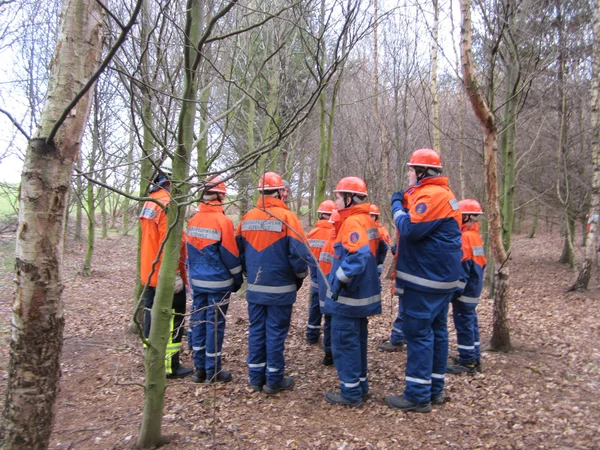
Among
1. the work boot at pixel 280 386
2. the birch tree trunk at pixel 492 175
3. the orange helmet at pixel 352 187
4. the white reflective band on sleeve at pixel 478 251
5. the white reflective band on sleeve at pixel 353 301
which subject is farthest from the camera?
the white reflective band on sleeve at pixel 478 251

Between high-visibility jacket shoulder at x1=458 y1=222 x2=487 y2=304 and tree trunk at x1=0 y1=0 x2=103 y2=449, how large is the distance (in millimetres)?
4374

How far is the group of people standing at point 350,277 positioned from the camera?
13.1ft

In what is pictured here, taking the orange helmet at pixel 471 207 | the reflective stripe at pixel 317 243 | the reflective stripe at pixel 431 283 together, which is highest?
the orange helmet at pixel 471 207

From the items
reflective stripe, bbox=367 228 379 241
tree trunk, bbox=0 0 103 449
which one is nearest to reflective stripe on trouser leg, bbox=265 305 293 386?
reflective stripe, bbox=367 228 379 241

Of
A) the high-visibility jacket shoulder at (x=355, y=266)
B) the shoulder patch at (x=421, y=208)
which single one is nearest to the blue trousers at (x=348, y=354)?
the high-visibility jacket shoulder at (x=355, y=266)

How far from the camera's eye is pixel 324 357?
5336 mm

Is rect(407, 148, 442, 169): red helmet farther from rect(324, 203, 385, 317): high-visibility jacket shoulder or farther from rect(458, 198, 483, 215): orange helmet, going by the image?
rect(458, 198, 483, 215): orange helmet

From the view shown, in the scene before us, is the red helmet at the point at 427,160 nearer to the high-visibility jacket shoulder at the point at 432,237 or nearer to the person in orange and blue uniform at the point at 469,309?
the high-visibility jacket shoulder at the point at 432,237

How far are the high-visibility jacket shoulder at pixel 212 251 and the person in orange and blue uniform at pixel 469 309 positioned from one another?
2804 mm

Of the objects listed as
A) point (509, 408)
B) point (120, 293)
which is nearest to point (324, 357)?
point (509, 408)

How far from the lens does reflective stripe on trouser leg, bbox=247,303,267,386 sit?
4535 mm

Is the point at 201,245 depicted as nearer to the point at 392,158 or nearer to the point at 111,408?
the point at 111,408

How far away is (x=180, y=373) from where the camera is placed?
4.93 metres

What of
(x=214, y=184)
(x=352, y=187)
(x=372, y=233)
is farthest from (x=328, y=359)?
(x=214, y=184)
